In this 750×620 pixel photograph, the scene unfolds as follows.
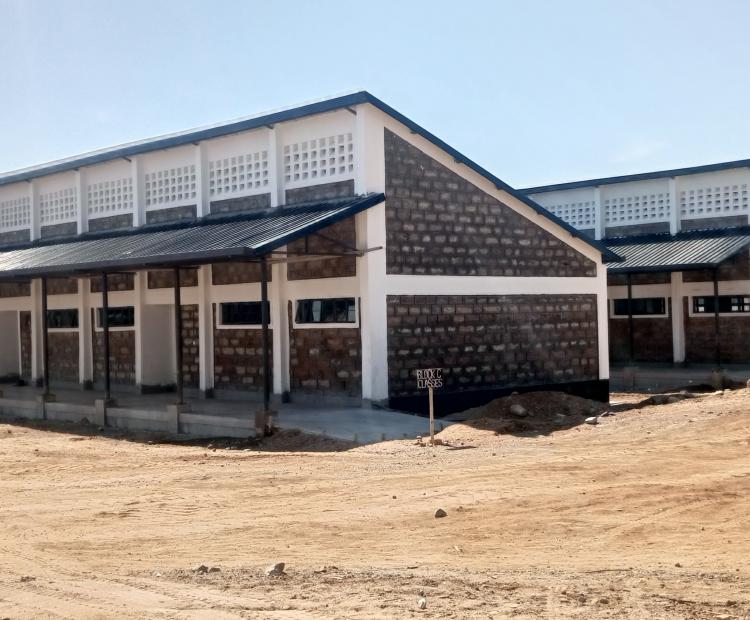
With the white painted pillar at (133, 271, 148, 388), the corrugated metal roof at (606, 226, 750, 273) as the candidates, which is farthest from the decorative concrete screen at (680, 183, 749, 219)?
the white painted pillar at (133, 271, 148, 388)

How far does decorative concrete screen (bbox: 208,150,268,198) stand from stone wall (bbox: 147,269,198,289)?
208cm

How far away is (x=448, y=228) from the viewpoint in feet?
74.0

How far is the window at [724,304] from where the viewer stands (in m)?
30.9

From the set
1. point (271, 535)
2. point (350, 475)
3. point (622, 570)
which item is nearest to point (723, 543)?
point (622, 570)

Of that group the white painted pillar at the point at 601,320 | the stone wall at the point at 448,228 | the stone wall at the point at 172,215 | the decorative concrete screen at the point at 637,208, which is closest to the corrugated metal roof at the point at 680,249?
the decorative concrete screen at the point at 637,208

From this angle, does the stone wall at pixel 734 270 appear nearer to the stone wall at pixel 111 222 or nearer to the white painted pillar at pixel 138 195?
the white painted pillar at pixel 138 195

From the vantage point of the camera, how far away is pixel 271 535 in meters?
11.1

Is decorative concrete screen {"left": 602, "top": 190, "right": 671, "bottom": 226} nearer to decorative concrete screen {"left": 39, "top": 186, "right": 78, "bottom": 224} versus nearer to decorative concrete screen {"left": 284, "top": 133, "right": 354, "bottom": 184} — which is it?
decorative concrete screen {"left": 284, "top": 133, "right": 354, "bottom": 184}

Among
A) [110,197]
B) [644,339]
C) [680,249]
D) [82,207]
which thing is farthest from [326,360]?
[644,339]

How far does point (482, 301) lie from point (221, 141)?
701cm

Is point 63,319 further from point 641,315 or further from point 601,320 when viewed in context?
point 641,315

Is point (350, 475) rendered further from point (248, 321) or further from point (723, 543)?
point (248, 321)

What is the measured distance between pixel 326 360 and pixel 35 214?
1357 cm

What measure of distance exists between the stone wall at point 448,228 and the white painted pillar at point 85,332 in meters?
11.3
